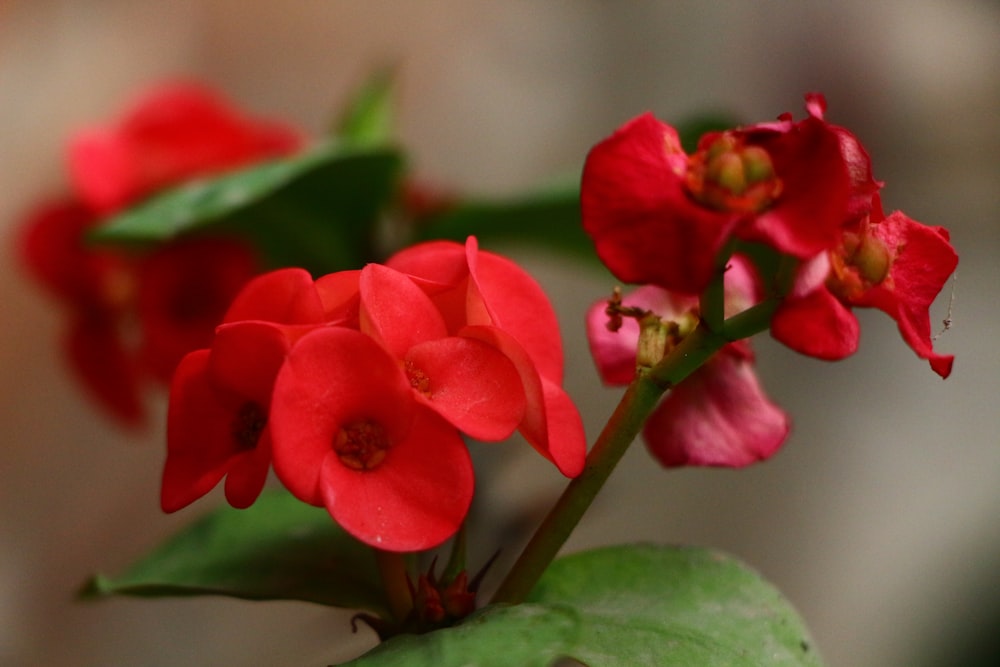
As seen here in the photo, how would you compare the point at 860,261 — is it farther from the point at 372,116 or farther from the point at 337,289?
the point at 372,116

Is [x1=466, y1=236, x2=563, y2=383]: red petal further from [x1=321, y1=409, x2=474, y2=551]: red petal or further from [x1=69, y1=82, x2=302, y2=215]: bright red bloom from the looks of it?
[x1=69, y1=82, x2=302, y2=215]: bright red bloom

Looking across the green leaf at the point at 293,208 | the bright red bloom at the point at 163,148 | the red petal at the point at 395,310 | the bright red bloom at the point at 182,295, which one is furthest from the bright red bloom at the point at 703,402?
the bright red bloom at the point at 163,148

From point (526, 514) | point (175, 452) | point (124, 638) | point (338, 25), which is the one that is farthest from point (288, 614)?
point (175, 452)

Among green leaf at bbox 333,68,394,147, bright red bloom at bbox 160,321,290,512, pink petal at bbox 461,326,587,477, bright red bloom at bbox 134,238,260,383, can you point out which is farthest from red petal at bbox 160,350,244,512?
green leaf at bbox 333,68,394,147

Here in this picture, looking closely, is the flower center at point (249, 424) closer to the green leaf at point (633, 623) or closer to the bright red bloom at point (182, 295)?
the green leaf at point (633, 623)

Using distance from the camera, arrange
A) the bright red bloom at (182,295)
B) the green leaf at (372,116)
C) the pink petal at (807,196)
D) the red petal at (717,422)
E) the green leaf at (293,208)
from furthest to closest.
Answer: the green leaf at (372,116)
the bright red bloom at (182,295)
the green leaf at (293,208)
the red petal at (717,422)
the pink petal at (807,196)

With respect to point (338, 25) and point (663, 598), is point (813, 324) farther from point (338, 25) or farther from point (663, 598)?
point (338, 25)

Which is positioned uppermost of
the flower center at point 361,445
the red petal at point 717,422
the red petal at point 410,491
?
the flower center at point 361,445
